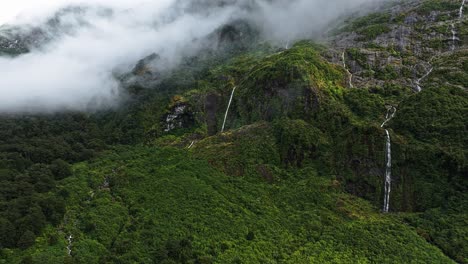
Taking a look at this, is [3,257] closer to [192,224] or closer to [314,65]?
[192,224]

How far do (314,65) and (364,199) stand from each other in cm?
5117

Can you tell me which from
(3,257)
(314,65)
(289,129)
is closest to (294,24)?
(314,65)

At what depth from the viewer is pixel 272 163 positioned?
10206cm

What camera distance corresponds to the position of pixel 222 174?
9825 centimetres

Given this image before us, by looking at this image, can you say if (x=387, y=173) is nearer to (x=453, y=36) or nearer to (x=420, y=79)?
(x=420, y=79)

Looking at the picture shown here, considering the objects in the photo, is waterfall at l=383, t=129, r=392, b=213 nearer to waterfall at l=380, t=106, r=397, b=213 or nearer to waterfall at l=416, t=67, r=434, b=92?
waterfall at l=380, t=106, r=397, b=213

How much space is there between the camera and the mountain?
75312 mm

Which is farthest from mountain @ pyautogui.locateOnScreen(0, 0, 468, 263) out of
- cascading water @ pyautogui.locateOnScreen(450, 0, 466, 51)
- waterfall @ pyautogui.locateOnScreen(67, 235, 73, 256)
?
cascading water @ pyautogui.locateOnScreen(450, 0, 466, 51)

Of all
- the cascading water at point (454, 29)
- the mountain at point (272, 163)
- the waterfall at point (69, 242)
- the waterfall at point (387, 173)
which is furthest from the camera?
the cascading water at point (454, 29)

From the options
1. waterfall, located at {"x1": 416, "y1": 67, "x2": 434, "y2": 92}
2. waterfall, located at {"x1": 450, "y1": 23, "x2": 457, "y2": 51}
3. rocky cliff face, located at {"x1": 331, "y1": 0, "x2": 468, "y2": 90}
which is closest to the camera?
waterfall, located at {"x1": 416, "y1": 67, "x2": 434, "y2": 92}

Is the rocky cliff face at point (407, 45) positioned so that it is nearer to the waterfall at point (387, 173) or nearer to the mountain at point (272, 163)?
the mountain at point (272, 163)

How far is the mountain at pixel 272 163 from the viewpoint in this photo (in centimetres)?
7531

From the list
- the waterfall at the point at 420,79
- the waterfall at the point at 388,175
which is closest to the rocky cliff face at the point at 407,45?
the waterfall at the point at 420,79

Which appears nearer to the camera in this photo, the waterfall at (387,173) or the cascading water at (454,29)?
the waterfall at (387,173)
